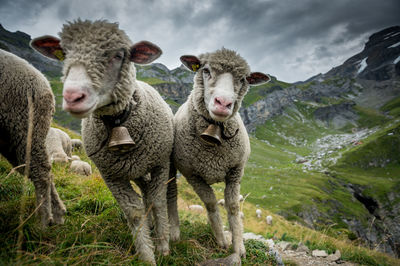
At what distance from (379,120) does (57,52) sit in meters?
176

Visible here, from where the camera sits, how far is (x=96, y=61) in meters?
2.42

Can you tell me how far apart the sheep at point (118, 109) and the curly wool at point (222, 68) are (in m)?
0.71

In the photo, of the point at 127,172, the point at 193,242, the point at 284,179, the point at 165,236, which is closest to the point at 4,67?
the point at 127,172

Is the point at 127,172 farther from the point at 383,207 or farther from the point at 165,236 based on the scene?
the point at 383,207

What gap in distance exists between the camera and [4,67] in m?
3.12

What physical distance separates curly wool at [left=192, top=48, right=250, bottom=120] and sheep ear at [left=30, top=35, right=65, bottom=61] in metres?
2.13

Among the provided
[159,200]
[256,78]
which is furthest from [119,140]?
[256,78]

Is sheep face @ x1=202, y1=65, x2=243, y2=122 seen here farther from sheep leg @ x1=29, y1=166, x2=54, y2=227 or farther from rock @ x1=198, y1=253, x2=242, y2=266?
sheep leg @ x1=29, y1=166, x2=54, y2=227

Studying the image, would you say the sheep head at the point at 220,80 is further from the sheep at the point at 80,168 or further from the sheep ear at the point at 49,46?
the sheep at the point at 80,168

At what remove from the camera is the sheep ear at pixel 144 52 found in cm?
288

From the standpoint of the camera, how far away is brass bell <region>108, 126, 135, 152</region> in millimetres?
2823

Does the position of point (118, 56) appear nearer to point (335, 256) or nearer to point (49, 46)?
point (49, 46)

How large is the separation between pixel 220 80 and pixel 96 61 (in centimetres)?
180

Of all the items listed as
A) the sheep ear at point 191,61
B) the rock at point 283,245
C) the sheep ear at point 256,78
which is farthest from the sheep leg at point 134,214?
the rock at point 283,245
